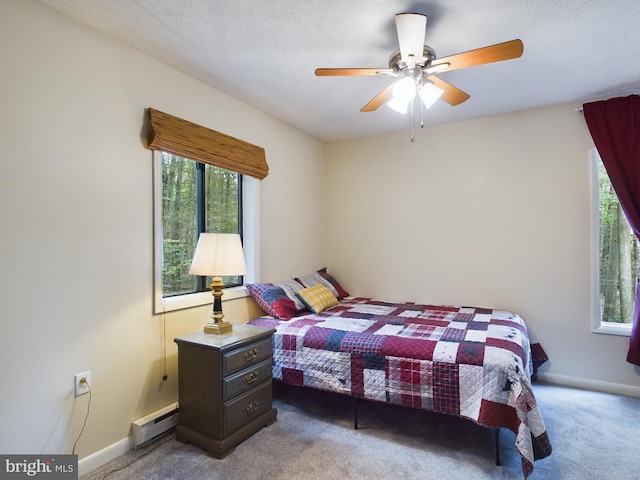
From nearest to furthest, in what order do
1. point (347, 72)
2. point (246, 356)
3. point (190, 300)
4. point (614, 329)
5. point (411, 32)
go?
point (411, 32) → point (347, 72) → point (246, 356) → point (190, 300) → point (614, 329)

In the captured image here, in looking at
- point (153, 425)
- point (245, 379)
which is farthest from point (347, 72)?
point (153, 425)

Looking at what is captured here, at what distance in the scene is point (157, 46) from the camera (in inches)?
82.8

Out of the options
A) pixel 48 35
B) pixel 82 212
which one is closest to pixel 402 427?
pixel 82 212

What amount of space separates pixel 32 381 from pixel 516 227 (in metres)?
3.57

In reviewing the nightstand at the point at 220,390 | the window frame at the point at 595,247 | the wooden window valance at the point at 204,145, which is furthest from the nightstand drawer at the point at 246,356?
the window frame at the point at 595,247

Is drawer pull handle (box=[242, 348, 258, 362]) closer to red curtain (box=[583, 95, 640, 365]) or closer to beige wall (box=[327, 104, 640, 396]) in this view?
beige wall (box=[327, 104, 640, 396])

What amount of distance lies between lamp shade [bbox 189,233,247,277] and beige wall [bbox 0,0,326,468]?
0.33m

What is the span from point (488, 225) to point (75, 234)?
3.21m

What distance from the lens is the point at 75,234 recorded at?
1.84 metres

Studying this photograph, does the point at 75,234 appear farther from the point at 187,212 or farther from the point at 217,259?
the point at 187,212

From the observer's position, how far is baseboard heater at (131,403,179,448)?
6.72 feet

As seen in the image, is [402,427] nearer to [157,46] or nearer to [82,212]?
[82,212]

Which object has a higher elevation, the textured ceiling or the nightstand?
the textured ceiling

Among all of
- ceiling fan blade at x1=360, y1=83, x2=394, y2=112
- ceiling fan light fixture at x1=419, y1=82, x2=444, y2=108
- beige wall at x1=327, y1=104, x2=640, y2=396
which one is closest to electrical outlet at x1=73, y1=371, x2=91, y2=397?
ceiling fan blade at x1=360, y1=83, x2=394, y2=112
